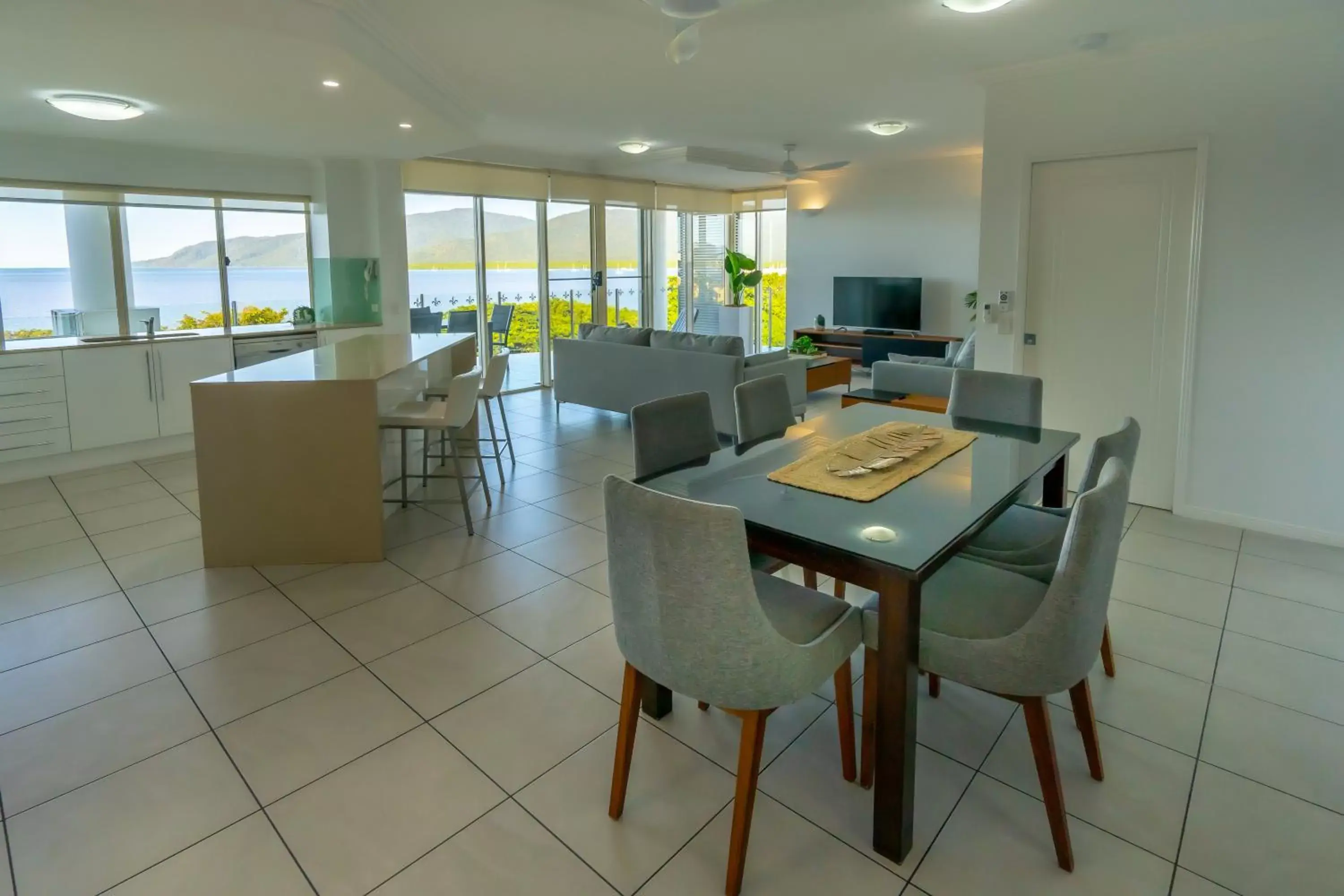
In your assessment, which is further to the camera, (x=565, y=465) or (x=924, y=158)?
(x=924, y=158)

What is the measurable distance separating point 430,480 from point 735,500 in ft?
10.8

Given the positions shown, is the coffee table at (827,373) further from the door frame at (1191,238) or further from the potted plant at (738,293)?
the door frame at (1191,238)

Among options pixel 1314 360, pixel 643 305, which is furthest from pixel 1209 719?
pixel 643 305

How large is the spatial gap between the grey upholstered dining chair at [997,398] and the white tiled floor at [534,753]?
88 cm

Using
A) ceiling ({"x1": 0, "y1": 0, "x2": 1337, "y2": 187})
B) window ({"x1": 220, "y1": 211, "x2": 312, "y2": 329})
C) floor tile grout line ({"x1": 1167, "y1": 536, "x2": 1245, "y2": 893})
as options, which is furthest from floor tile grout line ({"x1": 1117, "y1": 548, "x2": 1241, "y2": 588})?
window ({"x1": 220, "y1": 211, "x2": 312, "y2": 329})

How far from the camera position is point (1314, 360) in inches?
142

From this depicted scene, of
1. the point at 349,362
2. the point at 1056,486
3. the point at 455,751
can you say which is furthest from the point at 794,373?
the point at 455,751

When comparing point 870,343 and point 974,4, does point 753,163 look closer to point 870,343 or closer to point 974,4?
point 870,343

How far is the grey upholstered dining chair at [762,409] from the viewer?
9.71 ft

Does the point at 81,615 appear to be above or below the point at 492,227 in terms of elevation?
below

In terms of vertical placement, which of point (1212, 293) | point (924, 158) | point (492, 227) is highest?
point (924, 158)

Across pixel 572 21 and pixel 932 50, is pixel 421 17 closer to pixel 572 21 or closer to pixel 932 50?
pixel 572 21

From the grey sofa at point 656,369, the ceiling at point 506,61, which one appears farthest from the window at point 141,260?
the grey sofa at point 656,369

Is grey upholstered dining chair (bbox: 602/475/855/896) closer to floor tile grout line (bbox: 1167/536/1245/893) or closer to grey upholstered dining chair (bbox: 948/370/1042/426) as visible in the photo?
floor tile grout line (bbox: 1167/536/1245/893)
